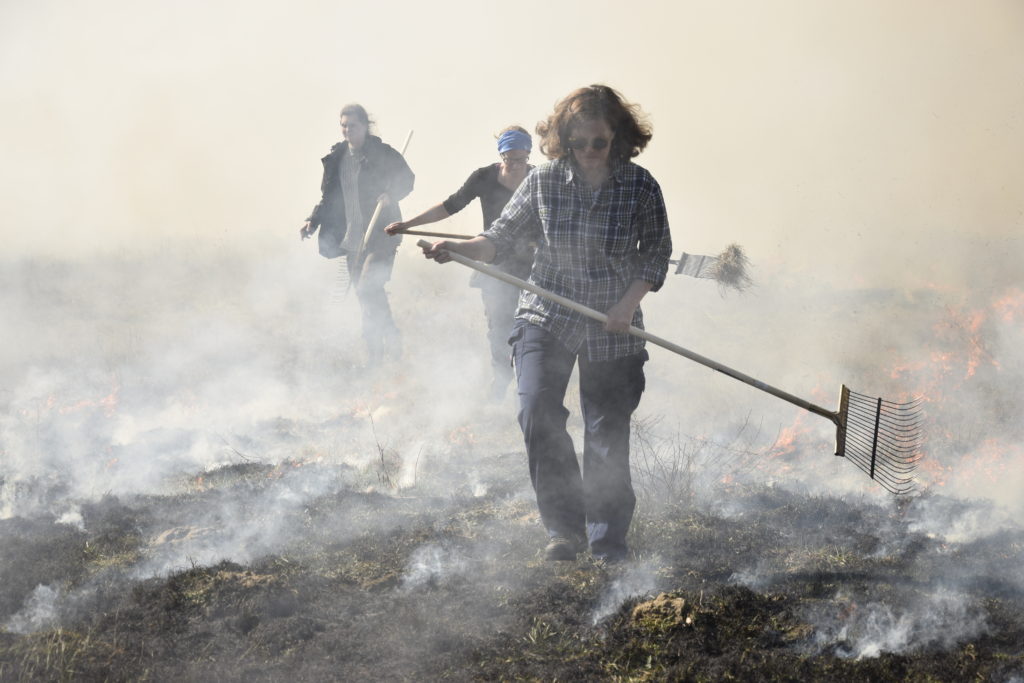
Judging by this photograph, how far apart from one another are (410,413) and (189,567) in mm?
3562

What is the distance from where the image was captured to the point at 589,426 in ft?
13.4

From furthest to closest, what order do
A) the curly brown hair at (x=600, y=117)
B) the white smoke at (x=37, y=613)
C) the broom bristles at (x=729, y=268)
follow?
1. the broom bristles at (x=729, y=268)
2. the curly brown hair at (x=600, y=117)
3. the white smoke at (x=37, y=613)

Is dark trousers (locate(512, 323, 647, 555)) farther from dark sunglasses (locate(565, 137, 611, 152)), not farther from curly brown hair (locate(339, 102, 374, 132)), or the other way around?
curly brown hair (locate(339, 102, 374, 132))

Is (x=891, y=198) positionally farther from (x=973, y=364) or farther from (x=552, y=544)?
(x=552, y=544)

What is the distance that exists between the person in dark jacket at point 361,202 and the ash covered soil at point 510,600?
2962 mm

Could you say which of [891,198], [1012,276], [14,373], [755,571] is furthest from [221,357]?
[891,198]

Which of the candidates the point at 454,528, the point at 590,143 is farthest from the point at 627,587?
the point at 590,143

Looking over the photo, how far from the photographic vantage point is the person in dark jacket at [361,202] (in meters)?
7.29

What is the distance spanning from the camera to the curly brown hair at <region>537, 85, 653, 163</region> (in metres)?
3.79

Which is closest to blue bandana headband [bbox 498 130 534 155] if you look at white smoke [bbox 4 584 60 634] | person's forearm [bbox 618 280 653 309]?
person's forearm [bbox 618 280 653 309]

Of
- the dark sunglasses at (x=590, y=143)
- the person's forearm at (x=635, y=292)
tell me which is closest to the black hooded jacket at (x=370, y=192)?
the dark sunglasses at (x=590, y=143)

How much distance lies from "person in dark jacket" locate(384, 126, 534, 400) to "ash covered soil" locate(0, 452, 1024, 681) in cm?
140

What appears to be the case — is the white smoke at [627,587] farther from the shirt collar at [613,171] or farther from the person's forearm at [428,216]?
the person's forearm at [428,216]

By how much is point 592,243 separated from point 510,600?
158 cm
